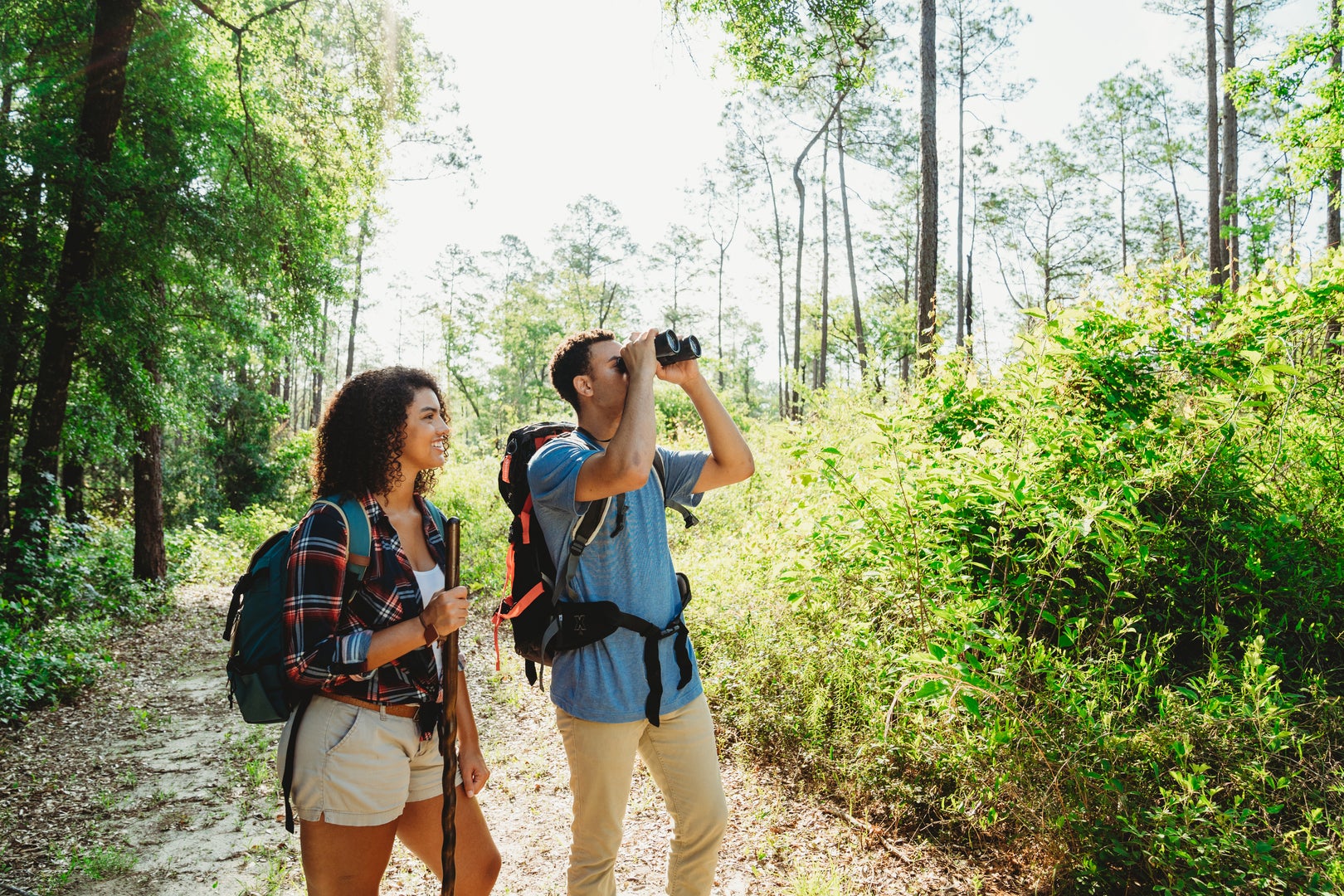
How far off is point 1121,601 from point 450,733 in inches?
108

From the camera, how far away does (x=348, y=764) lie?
5.71ft

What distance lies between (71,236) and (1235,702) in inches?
380

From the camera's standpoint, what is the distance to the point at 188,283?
8.29 metres

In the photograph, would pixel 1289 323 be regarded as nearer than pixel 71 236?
Yes

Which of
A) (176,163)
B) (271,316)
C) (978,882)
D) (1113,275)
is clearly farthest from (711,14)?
(271,316)

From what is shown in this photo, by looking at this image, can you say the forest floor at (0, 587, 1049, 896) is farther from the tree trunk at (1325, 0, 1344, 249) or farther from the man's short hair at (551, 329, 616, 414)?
the tree trunk at (1325, 0, 1344, 249)

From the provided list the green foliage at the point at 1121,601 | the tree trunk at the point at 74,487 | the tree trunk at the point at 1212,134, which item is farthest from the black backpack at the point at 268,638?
the tree trunk at the point at 1212,134

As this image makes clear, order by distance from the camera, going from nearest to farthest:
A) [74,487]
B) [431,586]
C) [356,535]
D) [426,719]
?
[356,535] < [426,719] < [431,586] < [74,487]

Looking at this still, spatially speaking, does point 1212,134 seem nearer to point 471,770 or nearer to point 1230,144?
point 1230,144

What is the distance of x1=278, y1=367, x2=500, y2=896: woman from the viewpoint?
1720mm

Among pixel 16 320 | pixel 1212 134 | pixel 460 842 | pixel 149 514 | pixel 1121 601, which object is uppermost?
pixel 1212 134

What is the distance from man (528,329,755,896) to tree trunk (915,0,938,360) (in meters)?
6.88

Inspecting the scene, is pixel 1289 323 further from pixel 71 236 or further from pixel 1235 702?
pixel 71 236

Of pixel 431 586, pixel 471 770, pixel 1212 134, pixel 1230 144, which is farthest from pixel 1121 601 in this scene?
pixel 1212 134
